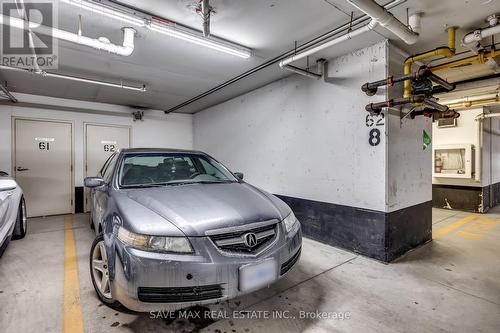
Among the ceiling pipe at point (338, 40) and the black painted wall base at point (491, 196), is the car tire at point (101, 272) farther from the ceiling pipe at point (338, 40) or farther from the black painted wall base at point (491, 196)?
the black painted wall base at point (491, 196)

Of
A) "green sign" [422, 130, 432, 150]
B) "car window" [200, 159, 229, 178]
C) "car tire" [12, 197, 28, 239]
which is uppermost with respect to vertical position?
"green sign" [422, 130, 432, 150]

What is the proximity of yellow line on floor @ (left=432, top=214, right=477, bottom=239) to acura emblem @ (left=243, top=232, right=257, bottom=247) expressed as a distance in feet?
11.9

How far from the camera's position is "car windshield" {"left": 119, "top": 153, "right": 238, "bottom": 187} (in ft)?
7.79

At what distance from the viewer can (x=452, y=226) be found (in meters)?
4.51

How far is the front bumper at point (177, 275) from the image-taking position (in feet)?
4.87

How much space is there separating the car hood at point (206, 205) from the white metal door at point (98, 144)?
4725mm

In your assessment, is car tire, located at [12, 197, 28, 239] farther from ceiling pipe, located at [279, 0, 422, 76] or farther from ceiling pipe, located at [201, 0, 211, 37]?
ceiling pipe, located at [279, 0, 422, 76]

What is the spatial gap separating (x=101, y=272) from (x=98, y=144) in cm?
484

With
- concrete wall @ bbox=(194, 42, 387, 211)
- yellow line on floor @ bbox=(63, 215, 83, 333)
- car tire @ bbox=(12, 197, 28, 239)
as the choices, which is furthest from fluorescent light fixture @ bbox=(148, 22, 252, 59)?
car tire @ bbox=(12, 197, 28, 239)

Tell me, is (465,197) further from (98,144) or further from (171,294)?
(98,144)

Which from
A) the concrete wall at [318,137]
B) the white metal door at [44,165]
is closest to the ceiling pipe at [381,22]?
the concrete wall at [318,137]

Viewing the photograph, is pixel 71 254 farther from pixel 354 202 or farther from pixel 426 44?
pixel 426 44

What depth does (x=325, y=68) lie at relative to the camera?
362cm

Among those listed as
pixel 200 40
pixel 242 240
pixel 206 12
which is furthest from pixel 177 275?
pixel 200 40
